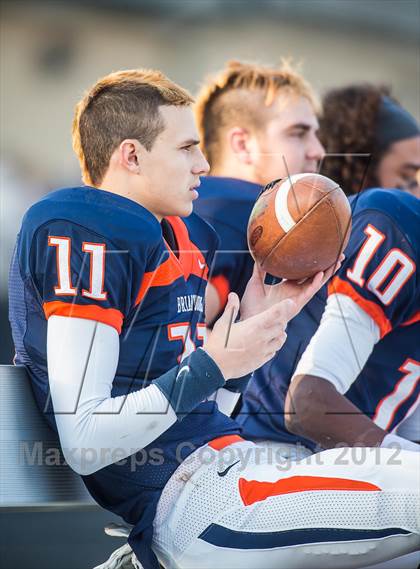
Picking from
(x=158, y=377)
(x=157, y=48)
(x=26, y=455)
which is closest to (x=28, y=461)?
(x=26, y=455)

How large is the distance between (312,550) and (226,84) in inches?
79.5

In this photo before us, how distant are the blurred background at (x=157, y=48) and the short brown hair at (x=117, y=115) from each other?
14.6 feet

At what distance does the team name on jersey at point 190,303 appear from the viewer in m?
2.25

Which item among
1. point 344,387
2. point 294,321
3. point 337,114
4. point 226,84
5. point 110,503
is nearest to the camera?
point 110,503

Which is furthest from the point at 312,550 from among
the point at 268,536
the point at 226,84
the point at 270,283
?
the point at 226,84

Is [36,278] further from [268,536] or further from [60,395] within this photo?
[268,536]

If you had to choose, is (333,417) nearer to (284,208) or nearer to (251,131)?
(284,208)

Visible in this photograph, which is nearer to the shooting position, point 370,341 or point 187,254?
point 187,254

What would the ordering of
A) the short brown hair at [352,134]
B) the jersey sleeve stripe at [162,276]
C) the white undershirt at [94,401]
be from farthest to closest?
the short brown hair at [352,134]
the jersey sleeve stripe at [162,276]
the white undershirt at [94,401]

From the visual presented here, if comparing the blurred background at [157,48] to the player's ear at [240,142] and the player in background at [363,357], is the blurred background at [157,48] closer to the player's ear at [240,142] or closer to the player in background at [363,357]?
the player's ear at [240,142]

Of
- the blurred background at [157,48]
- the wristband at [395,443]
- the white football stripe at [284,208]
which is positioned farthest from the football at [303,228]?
the blurred background at [157,48]

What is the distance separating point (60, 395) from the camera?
200cm

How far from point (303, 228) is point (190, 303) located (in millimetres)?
305

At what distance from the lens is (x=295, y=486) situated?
2.06m
